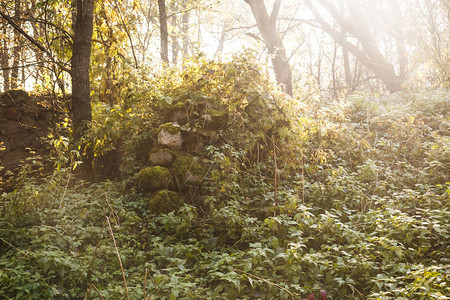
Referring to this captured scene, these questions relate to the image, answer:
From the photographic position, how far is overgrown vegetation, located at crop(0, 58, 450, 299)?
331 cm

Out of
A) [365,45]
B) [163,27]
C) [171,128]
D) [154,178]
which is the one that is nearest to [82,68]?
[171,128]

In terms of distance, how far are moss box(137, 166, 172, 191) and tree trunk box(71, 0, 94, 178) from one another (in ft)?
3.82

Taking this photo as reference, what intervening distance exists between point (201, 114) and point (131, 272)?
3.13 m

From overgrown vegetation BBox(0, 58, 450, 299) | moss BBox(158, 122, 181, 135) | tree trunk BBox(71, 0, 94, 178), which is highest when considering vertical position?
tree trunk BBox(71, 0, 94, 178)

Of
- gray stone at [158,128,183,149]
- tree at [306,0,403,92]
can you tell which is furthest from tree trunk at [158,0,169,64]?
tree at [306,0,403,92]

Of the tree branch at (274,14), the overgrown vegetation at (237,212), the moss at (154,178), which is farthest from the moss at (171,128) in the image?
the tree branch at (274,14)

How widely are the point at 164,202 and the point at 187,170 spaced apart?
0.71 metres

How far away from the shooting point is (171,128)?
5.67m

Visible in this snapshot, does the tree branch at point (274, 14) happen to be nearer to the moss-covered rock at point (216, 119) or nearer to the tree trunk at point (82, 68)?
the moss-covered rock at point (216, 119)

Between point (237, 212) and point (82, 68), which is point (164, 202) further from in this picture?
point (82, 68)

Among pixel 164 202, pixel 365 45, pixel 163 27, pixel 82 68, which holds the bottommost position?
pixel 164 202

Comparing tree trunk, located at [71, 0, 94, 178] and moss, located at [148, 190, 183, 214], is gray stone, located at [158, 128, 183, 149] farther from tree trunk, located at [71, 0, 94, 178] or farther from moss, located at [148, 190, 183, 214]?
tree trunk, located at [71, 0, 94, 178]

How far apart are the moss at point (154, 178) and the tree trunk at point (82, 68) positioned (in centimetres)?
116

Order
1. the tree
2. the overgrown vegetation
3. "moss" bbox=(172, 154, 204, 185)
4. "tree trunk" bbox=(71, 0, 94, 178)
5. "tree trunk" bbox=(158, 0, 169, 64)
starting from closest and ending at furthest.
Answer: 1. the overgrown vegetation
2. "moss" bbox=(172, 154, 204, 185)
3. "tree trunk" bbox=(71, 0, 94, 178)
4. "tree trunk" bbox=(158, 0, 169, 64)
5. the tree
